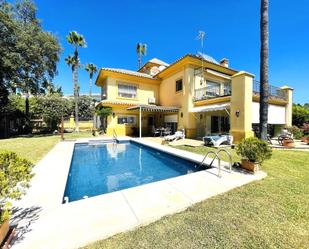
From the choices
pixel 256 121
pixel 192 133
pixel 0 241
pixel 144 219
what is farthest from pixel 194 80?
pixel 0 241

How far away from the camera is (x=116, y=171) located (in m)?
10.5

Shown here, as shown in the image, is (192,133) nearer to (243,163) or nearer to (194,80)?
(194,80)

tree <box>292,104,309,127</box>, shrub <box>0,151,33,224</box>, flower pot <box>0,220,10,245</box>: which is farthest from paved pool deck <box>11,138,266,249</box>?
tree <box>292,104,309,127</box>

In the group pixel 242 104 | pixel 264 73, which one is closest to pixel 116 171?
pixel 242 104

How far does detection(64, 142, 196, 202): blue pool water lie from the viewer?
25.6 ft

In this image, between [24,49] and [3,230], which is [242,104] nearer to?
[3,230]

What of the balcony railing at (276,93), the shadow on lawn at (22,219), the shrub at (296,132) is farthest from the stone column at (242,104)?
the shadow on lawn at (22,219)

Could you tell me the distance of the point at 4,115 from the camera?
27.0 metres

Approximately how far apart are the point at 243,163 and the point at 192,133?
47.3 ft

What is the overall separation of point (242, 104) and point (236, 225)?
530 inches

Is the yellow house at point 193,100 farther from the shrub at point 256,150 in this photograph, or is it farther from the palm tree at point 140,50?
the palm tree at point 140,50

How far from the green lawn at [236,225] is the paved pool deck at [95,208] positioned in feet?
1.00

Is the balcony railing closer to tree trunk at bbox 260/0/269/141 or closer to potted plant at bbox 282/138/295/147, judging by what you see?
potted plant at bbox 282/138/295/147

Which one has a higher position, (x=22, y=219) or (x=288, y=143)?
(x=288, y=143)
